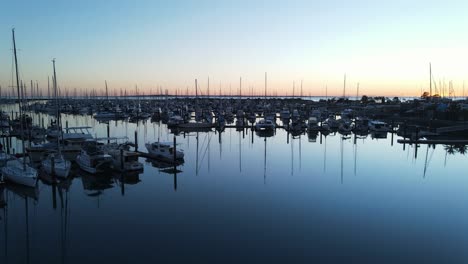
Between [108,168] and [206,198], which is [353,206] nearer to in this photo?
[206,198]

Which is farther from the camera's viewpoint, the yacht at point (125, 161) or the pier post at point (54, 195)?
the yacht at point (125, 161)

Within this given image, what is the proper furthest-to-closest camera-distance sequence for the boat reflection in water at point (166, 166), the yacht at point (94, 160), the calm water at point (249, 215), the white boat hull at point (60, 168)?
the boat reflection in water at point (166, 166) < the yacht at point (94, 160) < the white boat hull at point (60, 168) < the calm water at point (249, 215)

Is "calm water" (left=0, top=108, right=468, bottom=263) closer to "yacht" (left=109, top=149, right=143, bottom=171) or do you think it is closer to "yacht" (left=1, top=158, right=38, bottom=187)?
"yacht" (left=1, top=158, right=38, bottom=187)

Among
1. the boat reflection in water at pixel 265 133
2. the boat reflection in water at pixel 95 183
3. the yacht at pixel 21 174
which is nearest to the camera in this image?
the yacht at pixel 21 174

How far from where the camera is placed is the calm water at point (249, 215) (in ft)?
43.5

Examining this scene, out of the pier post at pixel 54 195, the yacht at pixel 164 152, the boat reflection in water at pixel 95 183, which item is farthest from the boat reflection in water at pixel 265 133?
the pier post at pixel 54 195

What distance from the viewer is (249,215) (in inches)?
671

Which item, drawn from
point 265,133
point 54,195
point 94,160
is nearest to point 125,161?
point 94,160

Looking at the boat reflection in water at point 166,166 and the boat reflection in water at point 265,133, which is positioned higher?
the boat reflection in water at point 265,133

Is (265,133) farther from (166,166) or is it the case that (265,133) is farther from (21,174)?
(21,174)

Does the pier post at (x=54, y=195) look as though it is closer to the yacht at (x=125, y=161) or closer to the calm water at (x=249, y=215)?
the calm water at (x=249, y=215)

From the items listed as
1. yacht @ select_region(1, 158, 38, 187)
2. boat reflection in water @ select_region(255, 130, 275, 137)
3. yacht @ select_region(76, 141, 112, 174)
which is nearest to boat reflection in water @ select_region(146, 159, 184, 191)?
yacht @ select_region(76, 141, 112, 174)

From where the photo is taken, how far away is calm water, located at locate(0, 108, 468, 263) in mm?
13250

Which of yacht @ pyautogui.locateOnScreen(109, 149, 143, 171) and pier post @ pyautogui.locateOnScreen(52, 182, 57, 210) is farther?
yacht @ pyautogui.locateOnScreen(109, 149, 143, 171)
